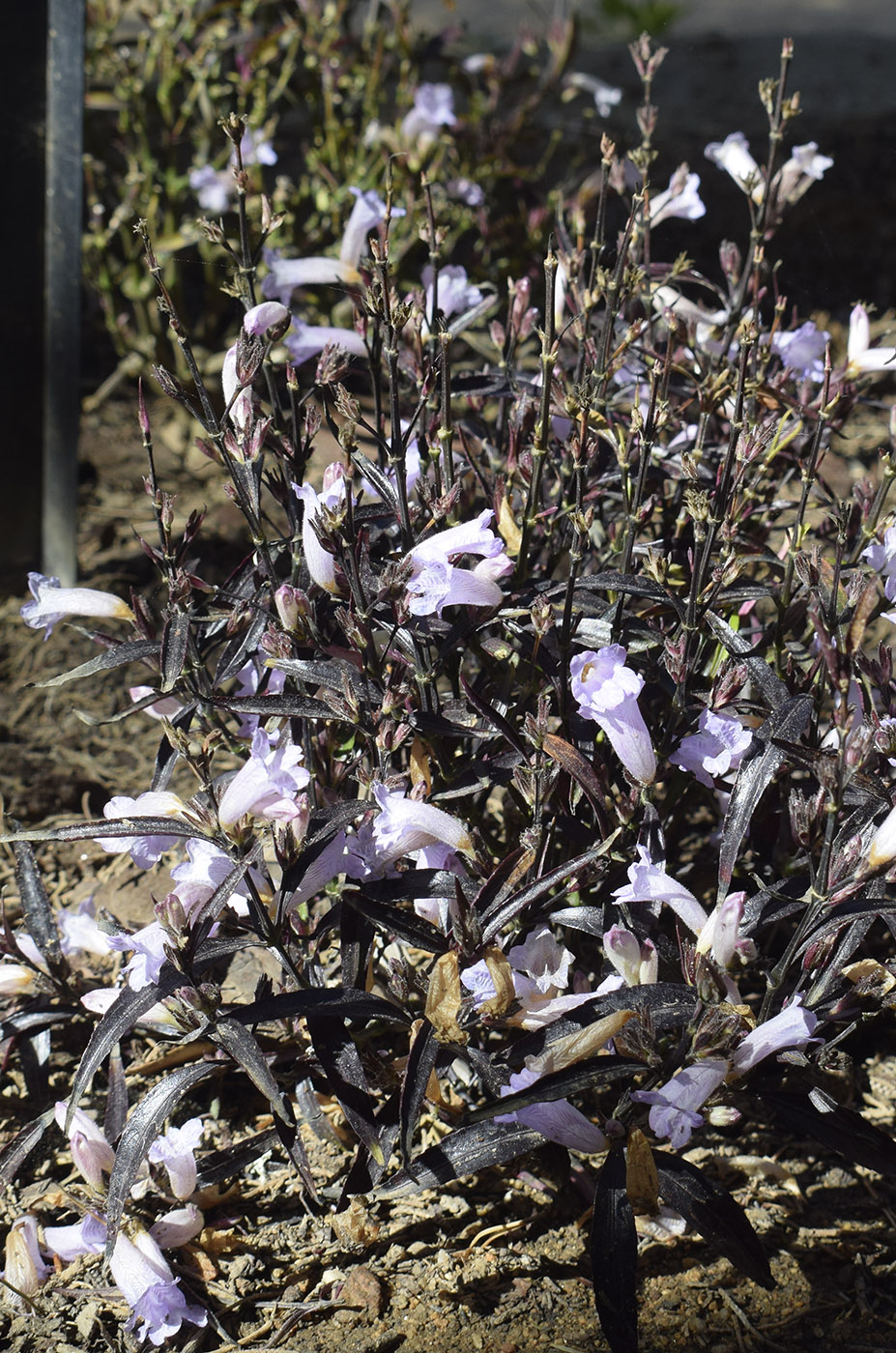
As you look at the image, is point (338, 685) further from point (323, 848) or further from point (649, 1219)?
point (649, 1219)

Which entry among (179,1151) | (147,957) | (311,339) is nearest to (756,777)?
(147,957)

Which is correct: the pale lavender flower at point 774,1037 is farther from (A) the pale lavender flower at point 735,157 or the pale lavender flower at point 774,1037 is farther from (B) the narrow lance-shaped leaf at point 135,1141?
(A) the pale lavender flower at point 735,157

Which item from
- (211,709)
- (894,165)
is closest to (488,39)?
(894,165)

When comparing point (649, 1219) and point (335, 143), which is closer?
point (649, 1219)

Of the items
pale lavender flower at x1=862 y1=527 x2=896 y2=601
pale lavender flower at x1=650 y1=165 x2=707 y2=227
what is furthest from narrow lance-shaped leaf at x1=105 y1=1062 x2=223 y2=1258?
pale lavender flower at x1=650 y1=165 x2=707 y2=227

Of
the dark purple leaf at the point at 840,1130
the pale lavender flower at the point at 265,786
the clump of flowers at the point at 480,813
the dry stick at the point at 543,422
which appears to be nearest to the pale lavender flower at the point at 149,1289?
the clump of flowers at the point at 480,813
